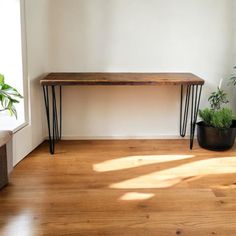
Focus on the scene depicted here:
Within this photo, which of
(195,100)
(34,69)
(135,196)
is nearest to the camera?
(135,196)

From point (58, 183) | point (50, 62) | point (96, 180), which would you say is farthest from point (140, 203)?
point (50, 62)

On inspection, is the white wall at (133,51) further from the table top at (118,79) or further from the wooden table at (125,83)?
the table top at (118,79)

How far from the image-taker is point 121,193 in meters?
2.12

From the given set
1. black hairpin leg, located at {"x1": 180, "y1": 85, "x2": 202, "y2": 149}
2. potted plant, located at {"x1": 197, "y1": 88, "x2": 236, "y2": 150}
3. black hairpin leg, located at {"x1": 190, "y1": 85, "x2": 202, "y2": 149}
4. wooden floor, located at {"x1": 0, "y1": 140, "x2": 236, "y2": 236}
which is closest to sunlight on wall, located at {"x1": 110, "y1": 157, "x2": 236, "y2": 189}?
wooden floor, located at {"x1": 0, "y1": 140, "x2": 236, "y2": 236}

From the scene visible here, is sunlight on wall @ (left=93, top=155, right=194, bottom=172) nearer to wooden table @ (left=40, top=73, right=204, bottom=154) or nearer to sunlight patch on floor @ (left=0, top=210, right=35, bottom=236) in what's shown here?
wooden table @ (left=40, top=73, right=204, bottom=154)

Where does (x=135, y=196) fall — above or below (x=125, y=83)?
below

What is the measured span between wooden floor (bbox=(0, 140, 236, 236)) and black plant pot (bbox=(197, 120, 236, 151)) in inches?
3.0

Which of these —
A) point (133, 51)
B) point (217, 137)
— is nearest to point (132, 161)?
point (217, 137)

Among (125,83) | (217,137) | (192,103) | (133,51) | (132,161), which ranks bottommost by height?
(132,161)

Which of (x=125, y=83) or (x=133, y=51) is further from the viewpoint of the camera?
(x=133, y=51)

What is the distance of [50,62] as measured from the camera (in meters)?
3.21

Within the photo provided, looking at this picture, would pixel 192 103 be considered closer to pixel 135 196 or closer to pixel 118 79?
pixel 118 79

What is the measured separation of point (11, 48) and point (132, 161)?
1429 millimetres

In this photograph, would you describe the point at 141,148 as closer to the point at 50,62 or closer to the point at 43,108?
the point at 43,108
